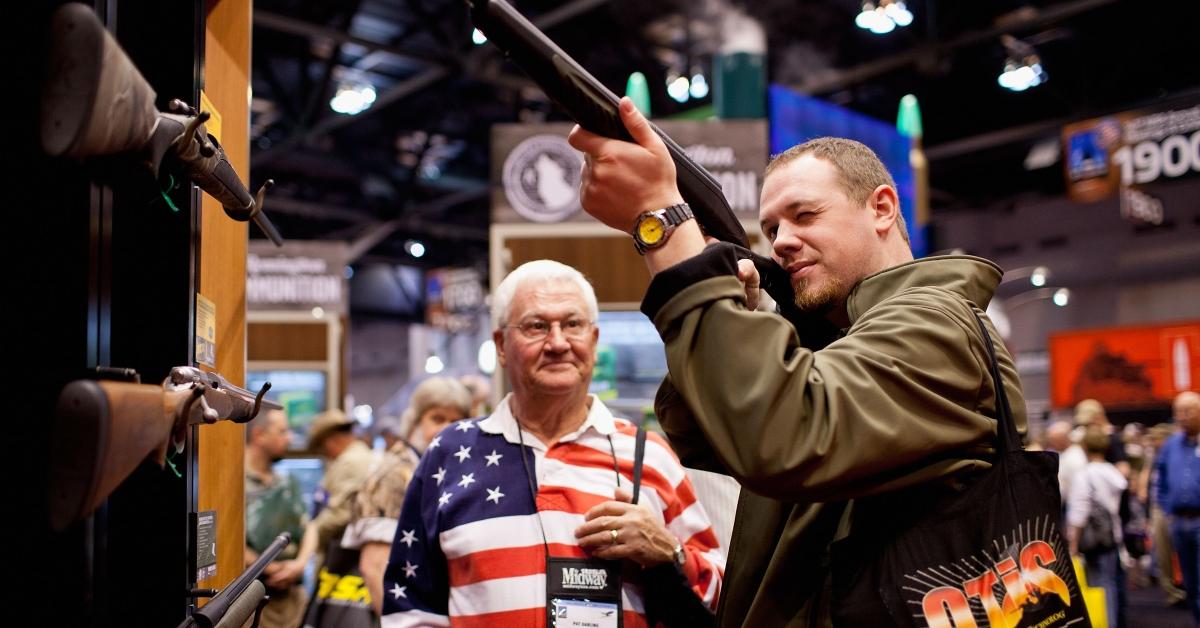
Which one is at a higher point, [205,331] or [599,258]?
[599,258]

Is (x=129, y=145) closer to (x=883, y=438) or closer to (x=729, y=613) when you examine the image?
(x=883, y=438)

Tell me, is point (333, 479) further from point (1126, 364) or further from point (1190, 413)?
point (1126, 364)

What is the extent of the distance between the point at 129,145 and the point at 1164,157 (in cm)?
863

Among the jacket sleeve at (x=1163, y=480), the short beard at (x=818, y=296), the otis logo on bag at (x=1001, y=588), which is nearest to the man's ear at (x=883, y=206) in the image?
the short beard at (x=818, y=296)

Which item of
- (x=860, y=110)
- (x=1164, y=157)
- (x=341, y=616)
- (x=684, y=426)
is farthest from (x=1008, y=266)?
(x=684, y=426)

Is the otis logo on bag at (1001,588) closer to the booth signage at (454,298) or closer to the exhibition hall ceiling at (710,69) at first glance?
the exhibition hall ceiling at (710,69)

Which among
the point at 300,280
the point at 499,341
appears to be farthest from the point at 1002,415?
the point at 300,280

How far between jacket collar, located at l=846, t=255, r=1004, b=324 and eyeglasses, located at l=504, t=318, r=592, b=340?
0.89 meters

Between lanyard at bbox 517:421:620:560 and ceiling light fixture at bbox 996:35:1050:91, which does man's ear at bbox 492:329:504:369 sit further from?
ceiling light fixture at bbox 996:35:1050:91

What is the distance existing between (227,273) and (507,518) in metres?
0.79

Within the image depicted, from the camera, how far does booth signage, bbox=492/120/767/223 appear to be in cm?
456

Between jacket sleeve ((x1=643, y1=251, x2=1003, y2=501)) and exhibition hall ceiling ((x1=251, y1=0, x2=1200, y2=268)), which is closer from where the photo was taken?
jacket sleeve ((x1=643, y1=251, x2=1003, y2=501))

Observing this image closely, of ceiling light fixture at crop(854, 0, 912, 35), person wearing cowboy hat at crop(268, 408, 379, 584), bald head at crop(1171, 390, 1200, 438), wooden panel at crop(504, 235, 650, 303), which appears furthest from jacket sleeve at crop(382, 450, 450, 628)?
ceiling light fixture at crop(854, 0, 912, 35)

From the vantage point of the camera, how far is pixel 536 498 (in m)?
2.00
